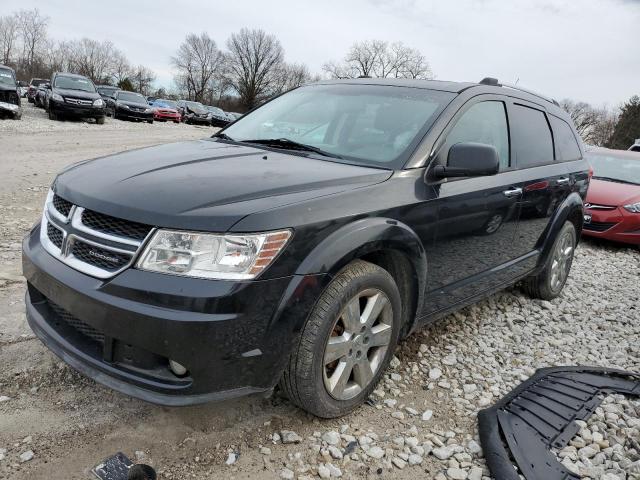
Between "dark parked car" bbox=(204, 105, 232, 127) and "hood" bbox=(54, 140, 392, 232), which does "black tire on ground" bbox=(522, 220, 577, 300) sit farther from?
"dark parked car" bbox=(204, 105, 232, 127)

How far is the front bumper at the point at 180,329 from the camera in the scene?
1.89 m

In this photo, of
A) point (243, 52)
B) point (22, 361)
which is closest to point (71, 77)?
point (22, 361)

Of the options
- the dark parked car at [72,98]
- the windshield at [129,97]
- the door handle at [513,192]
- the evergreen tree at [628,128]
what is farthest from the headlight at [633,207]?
the evergreen tree at [628,128]

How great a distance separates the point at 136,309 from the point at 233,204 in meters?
0.55

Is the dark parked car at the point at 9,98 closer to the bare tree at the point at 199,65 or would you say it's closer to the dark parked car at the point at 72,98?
the dark parked car at the point at 72,98

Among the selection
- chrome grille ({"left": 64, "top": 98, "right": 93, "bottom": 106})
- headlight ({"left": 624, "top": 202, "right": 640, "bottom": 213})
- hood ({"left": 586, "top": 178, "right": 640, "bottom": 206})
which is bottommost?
chrome grille ({"left": 64, "top": 98, "right": 93, "bottom": 106})

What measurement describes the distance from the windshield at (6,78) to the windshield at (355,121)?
53.0 ft

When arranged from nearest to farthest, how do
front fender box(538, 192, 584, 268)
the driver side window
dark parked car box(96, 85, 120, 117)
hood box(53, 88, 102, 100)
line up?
1. the driver side window
2. front fender box(538, 192, 584, 268)
3. hood box(53, 88, 102, 100)
4. dark parked car box(96, 85, 120, 117)

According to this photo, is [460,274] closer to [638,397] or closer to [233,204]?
[638,397]

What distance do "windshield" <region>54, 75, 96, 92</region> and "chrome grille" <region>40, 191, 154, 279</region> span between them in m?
18.0

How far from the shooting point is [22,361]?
2770 mm

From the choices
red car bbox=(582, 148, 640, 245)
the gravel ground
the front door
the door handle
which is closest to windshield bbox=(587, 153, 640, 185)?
red car bbox=(582, 148, 640, 245)

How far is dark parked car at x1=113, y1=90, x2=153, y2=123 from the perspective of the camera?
76.8ft

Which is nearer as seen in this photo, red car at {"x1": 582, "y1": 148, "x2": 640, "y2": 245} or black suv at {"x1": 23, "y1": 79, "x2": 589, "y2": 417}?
black suv at {"x1": 23, "y1": 79, "x2": 589, "y2": 417}
